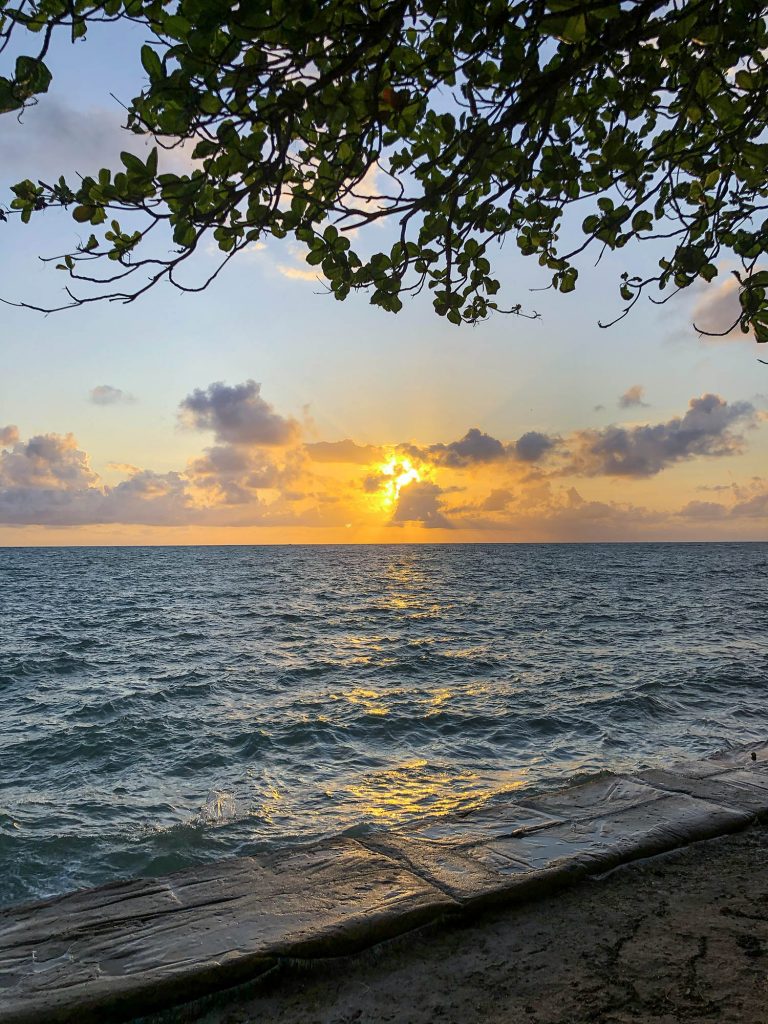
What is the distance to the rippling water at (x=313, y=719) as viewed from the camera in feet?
26.2

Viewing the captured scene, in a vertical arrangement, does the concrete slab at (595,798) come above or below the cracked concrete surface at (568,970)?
below

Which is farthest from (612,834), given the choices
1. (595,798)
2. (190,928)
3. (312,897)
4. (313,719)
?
(313,719)

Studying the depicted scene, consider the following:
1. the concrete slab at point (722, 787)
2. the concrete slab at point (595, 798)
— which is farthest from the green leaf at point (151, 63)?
the concrete slab at point (722, 787)

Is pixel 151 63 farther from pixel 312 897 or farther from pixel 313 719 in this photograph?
pixel 313 719

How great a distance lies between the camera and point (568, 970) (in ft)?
9.50

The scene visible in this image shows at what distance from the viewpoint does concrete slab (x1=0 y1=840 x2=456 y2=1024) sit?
9.40 ft

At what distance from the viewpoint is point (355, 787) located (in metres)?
9.05

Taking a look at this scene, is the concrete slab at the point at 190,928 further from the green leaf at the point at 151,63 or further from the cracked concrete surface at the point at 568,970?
the green leaf at the point at 151,63

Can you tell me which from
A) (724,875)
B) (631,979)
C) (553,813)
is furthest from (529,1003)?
(553,813)

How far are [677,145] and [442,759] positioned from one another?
8373mm

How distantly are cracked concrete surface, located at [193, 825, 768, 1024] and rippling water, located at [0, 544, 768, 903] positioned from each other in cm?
452

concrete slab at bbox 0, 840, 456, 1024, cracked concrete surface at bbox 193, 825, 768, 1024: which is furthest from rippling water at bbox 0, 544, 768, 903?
cracked concrete surface at bbox 193, 825, 768, 1024

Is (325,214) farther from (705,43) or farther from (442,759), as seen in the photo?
(442,759)

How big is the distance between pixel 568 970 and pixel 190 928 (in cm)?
182
